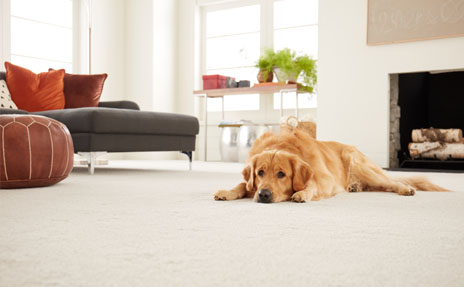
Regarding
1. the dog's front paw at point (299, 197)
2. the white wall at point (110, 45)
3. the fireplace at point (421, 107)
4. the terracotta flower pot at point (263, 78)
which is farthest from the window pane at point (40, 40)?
the dog's front paw at point (299, 197)

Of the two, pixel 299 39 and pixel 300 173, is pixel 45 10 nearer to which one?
pixel 299 39

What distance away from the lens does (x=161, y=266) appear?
2.93 feet

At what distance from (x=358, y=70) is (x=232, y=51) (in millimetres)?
2395

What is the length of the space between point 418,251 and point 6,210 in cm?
136

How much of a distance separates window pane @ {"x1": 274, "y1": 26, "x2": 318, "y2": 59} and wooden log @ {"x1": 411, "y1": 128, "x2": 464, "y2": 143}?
209 cm

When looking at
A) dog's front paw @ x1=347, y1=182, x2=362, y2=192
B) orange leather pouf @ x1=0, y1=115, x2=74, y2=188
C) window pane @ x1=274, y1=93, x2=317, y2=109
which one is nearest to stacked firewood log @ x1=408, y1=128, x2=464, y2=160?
window pane @ x1=274, y1=93, x2=317, y2=109

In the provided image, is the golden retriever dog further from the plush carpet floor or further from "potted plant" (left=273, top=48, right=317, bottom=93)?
"potted plant" (left=273, top=48, right=317, bottom=93)

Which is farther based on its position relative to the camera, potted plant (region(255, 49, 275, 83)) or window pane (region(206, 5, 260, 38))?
window pane (region(206, 5, 260, 38))

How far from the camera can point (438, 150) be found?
446 centimetres

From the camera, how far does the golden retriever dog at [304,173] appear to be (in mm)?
1916

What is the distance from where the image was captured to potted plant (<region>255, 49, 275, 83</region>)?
588 cm

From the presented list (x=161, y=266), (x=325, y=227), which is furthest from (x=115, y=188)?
(x=161, y=266)

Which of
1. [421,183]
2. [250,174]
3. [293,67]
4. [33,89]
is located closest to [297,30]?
[293,67]

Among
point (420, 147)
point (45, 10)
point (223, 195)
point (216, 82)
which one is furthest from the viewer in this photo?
point (216, 82)
